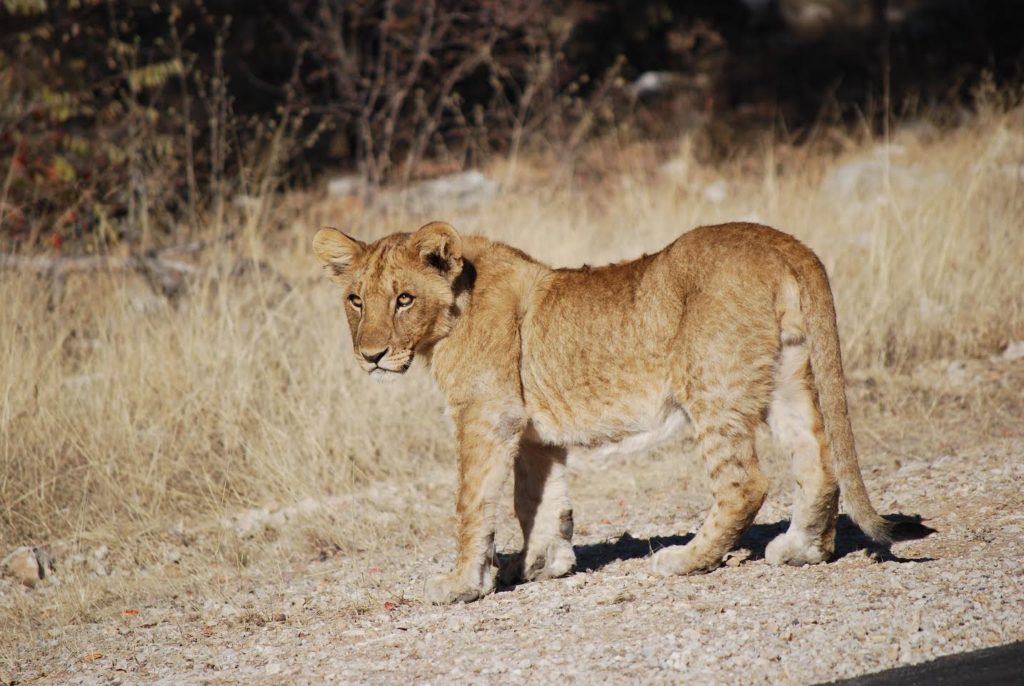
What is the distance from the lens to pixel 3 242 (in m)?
9.70

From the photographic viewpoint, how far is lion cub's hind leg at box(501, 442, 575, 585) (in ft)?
16.6

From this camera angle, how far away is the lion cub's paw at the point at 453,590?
15.5 feet

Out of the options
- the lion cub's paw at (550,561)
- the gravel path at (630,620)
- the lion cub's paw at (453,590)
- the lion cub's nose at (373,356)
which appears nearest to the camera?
the gravel path at (630,620)

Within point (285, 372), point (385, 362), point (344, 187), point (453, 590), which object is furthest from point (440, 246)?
point (344, 187)

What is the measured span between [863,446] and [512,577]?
2.98 m

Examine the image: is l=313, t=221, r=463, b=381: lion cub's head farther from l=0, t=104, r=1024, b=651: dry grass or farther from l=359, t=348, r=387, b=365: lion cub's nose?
l=0, t=104, r=1024, b=651: dry grass

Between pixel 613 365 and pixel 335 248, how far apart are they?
1352mm

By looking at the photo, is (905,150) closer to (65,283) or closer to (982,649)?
(65,283)

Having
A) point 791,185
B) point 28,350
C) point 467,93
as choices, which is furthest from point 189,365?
point 467,93

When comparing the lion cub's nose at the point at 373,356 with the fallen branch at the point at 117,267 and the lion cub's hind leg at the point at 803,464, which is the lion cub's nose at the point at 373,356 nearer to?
the lion cub's hind leg at the point at 803,464

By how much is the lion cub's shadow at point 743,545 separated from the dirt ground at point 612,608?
0.06 feet

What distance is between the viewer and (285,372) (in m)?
8.10

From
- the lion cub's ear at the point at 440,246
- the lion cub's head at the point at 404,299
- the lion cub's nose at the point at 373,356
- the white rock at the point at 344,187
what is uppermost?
the white rock at the point at 344,187

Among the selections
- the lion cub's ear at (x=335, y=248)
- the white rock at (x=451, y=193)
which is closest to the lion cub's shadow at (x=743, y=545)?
the lion cub's ear at (x=335, y=248)
